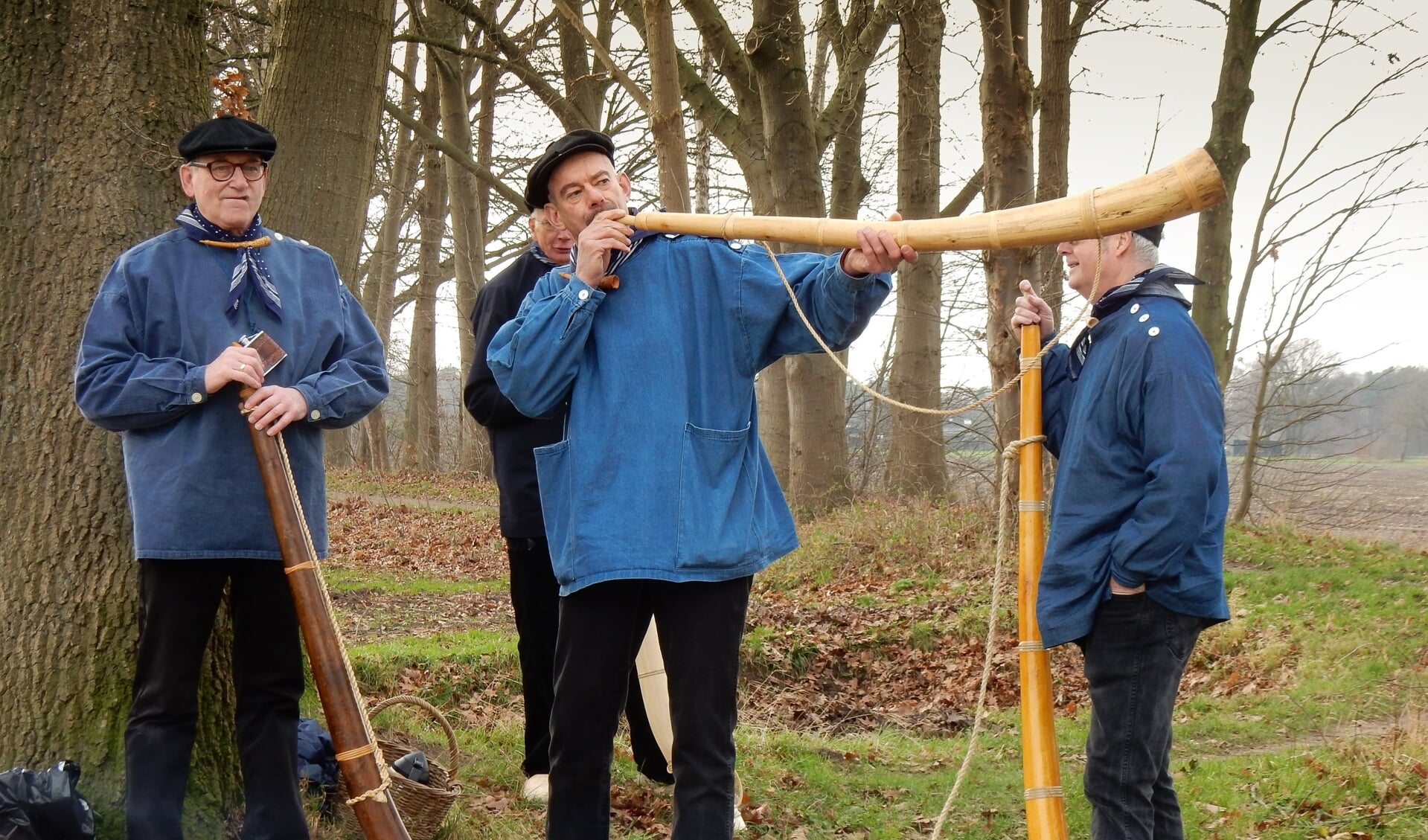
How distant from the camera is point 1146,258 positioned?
10.8ft

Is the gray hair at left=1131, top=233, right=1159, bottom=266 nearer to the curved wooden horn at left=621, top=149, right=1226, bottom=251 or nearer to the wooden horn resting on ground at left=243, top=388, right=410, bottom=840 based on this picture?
the curved wooden horn at left=621, top=149, right=1226, bottom=251

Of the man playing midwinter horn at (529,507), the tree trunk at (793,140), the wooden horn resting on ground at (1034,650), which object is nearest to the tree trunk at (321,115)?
the man playing midwinter horn at (529,507)

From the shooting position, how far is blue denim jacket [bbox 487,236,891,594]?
287cm

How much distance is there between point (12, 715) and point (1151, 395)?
3520mm

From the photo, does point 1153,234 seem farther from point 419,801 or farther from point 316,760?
point 316,760

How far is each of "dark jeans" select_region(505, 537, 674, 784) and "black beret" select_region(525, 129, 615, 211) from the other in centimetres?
147

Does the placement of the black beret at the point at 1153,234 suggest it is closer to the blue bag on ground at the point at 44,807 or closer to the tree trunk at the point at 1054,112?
the blue bag on ground at the point at 44,807

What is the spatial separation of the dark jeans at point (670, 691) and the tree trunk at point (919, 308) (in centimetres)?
987

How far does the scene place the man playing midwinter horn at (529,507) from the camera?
4207 mm

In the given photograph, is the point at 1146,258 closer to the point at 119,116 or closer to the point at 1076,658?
the point at 119,116

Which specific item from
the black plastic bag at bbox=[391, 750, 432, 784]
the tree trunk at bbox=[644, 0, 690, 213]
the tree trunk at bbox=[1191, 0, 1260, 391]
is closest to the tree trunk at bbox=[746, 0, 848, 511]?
the tree trunk at bbox=[644, 0, 690, 213]

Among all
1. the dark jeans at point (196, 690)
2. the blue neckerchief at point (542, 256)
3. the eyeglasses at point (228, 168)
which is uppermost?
the eyeglasses at point (228, 168)

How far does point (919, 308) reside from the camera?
1346 cm

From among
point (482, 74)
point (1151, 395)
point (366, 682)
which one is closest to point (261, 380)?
point (1151, 395)
